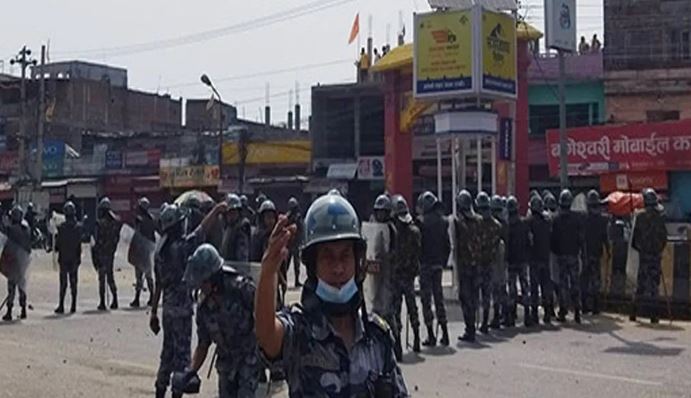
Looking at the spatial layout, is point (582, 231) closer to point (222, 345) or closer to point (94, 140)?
point (222, 345)

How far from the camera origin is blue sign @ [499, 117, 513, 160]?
25.5m

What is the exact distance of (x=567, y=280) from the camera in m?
16.0

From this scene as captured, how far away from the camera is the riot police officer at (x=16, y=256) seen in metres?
17.8

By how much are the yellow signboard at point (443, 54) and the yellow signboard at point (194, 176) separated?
88.3ft

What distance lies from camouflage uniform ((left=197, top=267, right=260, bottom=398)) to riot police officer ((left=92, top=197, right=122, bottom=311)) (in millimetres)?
12238

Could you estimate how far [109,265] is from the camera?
1883 centimetres

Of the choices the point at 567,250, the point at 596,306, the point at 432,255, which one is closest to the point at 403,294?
the point at 432,255

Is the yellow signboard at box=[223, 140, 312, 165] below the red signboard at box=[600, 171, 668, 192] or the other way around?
the other way around

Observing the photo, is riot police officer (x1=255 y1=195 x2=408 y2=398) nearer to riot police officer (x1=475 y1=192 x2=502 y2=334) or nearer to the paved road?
the paved road

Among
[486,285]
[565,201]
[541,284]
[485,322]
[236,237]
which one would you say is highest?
[565,201]

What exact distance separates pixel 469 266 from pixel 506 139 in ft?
40.6

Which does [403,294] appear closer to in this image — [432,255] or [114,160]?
[432,255]

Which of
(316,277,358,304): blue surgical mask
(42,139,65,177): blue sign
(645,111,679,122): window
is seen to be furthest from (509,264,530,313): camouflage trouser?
(42,139,65,177): blue sign

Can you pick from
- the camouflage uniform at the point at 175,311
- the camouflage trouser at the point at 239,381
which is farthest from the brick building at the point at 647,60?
the camouflage trouser at the point at 239,381
